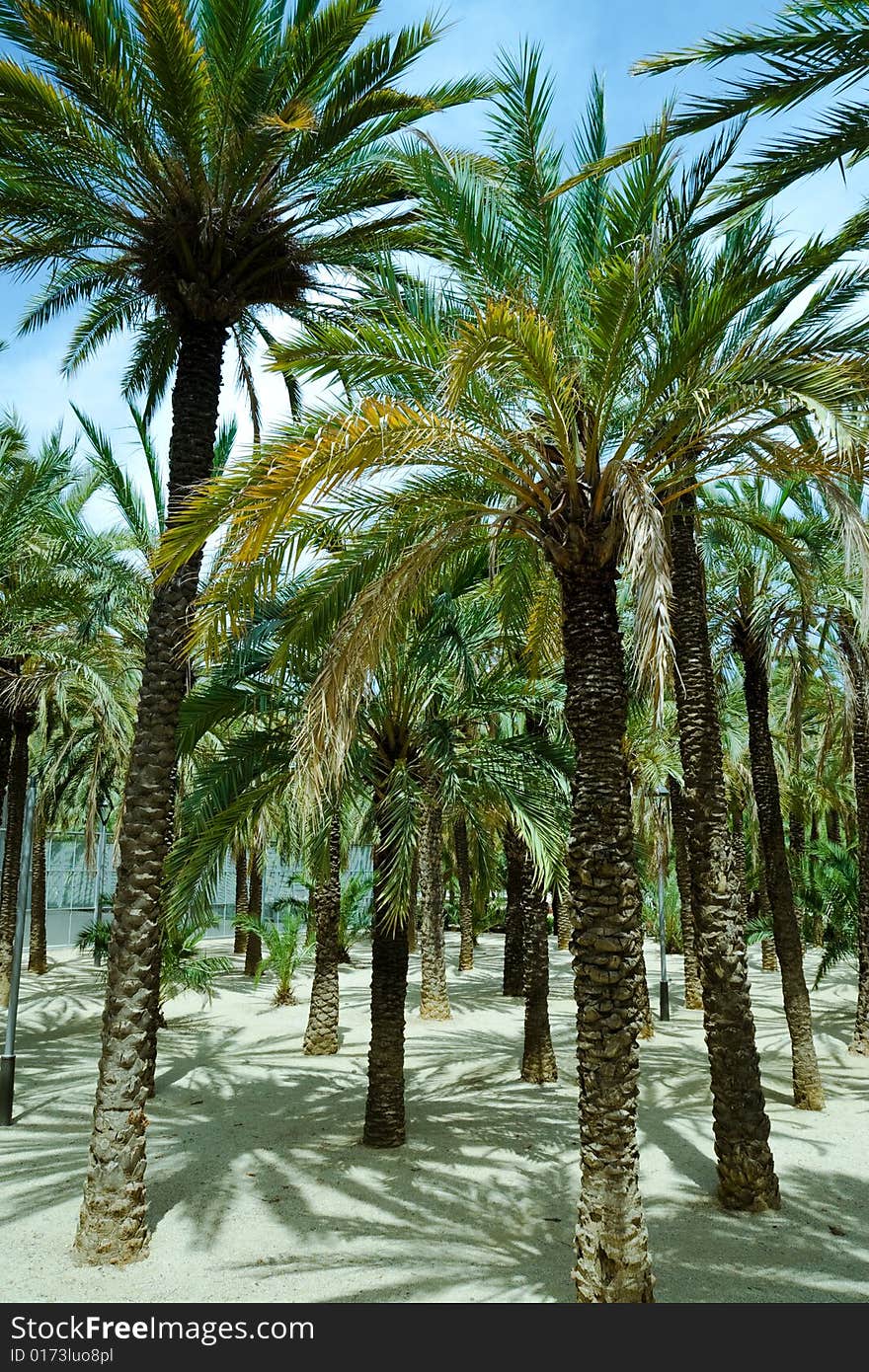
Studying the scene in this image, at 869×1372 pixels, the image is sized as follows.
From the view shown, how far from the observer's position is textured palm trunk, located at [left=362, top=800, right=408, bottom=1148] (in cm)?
967

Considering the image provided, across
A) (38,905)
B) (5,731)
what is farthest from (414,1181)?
(38,905)

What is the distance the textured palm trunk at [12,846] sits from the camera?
16250 millimetres

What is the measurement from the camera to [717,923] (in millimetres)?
8125

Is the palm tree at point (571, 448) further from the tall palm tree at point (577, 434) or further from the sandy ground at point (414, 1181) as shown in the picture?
the sandy ground at point (414, 1181)

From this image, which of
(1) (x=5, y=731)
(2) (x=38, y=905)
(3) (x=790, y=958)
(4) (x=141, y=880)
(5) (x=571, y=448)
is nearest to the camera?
(5) (x=571, y=448)

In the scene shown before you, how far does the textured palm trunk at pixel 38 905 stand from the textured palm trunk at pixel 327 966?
12.4 m

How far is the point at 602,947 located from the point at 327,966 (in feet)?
30.8

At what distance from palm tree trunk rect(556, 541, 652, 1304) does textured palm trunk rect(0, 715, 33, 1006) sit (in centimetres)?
1280

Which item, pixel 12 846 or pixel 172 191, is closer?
pixel 172 191

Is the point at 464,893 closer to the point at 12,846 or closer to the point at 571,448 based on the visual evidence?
the point at 12,846

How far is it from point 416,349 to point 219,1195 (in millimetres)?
7175

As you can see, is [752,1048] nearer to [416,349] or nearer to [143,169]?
[416,349]
